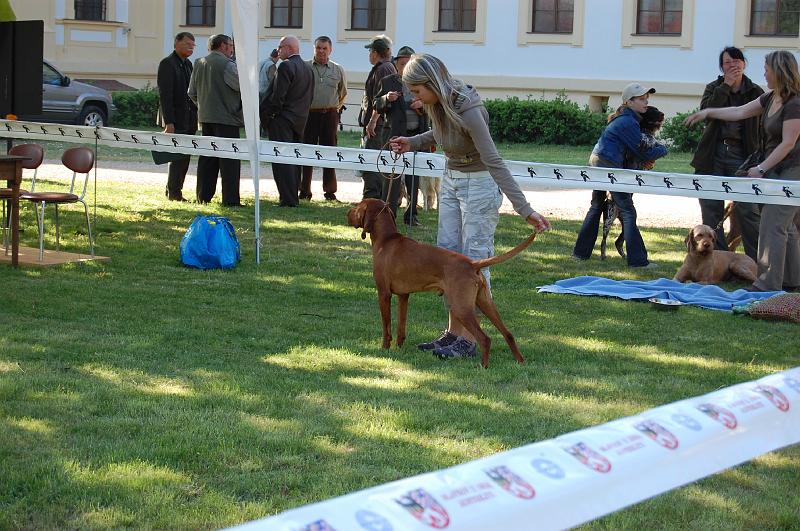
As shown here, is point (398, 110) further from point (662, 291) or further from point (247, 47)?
point (662, 291)

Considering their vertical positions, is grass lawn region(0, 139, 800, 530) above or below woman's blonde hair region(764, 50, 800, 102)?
below

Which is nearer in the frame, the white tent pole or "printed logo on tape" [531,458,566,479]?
"printed logo on tape" [531,458,566,479]

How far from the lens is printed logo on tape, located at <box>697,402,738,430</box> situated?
2443mm

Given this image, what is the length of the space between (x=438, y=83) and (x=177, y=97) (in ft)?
29.7

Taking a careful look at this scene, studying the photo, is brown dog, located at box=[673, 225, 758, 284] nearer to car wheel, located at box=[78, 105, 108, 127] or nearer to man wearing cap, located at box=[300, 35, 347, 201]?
man wearing cap, located at box=[300, 35, 347, 201]

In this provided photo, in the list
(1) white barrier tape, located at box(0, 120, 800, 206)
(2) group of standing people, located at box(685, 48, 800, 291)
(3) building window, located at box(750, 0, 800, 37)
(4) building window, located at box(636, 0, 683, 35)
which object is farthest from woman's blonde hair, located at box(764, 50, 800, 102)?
(4) building window, located at box(636, 0, 683, 35)

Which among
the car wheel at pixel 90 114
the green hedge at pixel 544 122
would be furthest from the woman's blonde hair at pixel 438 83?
the car wheel at pixel 90 114

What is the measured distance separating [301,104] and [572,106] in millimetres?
13917

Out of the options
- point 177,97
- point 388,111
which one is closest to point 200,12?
point 177,97

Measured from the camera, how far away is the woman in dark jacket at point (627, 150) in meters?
10.5

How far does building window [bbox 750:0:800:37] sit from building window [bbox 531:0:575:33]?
4578mm

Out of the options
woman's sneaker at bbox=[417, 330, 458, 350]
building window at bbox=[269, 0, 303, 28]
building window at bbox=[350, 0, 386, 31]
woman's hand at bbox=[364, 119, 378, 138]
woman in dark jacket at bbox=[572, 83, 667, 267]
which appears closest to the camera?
woman's sneaker at bbox=[417, 330, 458, 350]

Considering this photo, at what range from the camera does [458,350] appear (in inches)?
267

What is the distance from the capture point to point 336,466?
4.69 metres
